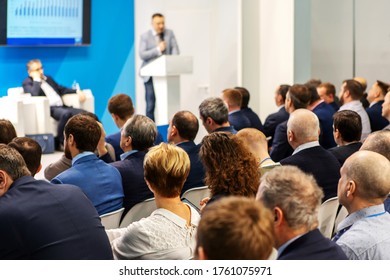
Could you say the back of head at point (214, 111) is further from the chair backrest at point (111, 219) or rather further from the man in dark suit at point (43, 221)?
the man in dark suit at point (43, 221)

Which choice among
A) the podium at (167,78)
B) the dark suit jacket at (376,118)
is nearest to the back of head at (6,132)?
the dark suit jacket at (376,118)

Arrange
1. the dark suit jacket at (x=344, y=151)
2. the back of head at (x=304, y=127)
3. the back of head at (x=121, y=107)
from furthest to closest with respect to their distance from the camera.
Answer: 1. the back of head at (x=121, y=107)
2. the dark suit jacket at (x=344, y=151)
3. the back of head at (x=304, y=127)

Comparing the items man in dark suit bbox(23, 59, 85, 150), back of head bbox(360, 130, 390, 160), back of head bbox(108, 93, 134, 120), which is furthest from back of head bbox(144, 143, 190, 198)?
man in dark suit bbox(23, 59, 85, 150)

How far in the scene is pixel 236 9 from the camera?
1166 centimetres

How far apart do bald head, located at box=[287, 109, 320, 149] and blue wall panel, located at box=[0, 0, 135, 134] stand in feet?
21.6

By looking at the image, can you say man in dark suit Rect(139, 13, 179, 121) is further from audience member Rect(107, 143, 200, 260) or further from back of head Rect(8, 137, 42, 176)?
audience member Rect(107, 143, 200, 260)

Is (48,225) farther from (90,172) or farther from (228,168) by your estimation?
(90,172)

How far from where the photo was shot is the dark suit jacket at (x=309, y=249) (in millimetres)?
2324

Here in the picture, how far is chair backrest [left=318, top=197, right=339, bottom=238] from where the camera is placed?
3893 mm

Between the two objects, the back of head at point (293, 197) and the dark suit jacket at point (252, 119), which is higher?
the back of head at point (293, 197)

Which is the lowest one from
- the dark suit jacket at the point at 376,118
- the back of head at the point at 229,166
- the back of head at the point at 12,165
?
the dark suit jacket at the point at 376,118
